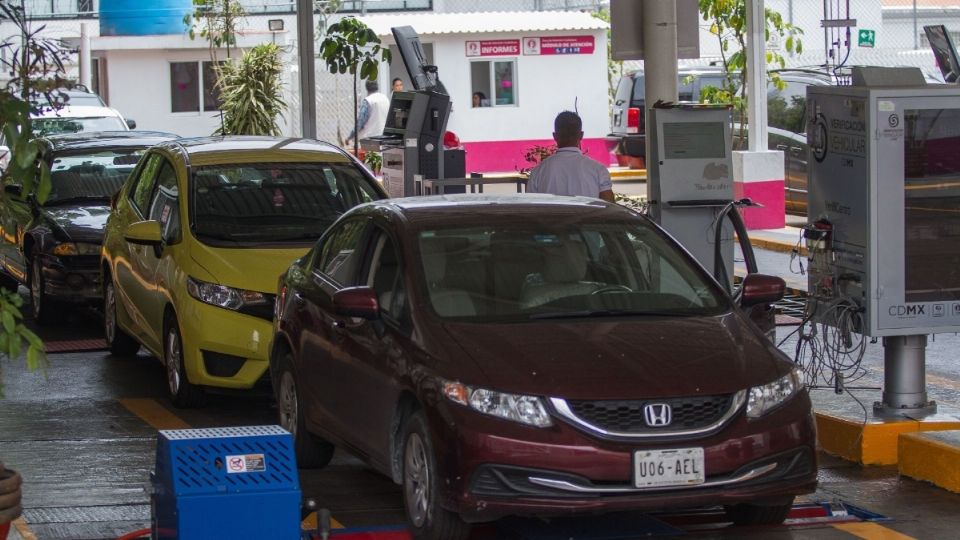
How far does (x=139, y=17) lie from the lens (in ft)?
103

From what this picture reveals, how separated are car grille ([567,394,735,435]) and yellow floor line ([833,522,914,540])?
3.62ft

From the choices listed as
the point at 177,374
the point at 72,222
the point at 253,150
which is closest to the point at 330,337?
the point at 177,374

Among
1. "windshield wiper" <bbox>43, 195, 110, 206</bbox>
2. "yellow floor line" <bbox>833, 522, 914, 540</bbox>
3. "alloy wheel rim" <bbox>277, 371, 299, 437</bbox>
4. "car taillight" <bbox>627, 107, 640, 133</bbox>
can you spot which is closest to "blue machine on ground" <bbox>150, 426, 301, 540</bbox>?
"alloy wheel rim" <bbox>277, 371, 299, 437</bbox>

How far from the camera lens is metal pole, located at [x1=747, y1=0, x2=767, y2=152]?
19.3m

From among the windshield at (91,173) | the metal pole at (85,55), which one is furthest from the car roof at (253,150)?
the metal pole at (85,55)

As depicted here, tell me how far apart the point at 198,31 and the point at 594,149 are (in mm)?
8479

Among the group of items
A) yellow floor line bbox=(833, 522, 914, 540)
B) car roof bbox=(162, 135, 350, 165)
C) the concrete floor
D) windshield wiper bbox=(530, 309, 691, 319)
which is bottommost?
yellow floor line bbox=(833, 522, 914, 540)

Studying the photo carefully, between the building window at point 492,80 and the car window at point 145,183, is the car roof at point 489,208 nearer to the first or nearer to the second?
the car window at point 145,183

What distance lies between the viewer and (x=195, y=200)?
415 inches

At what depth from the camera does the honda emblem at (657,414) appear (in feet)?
20.9

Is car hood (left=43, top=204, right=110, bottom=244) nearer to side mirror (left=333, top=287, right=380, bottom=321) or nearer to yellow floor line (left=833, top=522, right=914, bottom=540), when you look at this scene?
side mirror (left=333, top=287, right=380, bottom=321)

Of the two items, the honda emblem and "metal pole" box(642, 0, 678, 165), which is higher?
"metal pole" box(642, 0, 678, 165)

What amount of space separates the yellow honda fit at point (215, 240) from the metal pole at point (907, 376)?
371cm

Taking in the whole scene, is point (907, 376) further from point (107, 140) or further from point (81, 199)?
point (107, 140)
